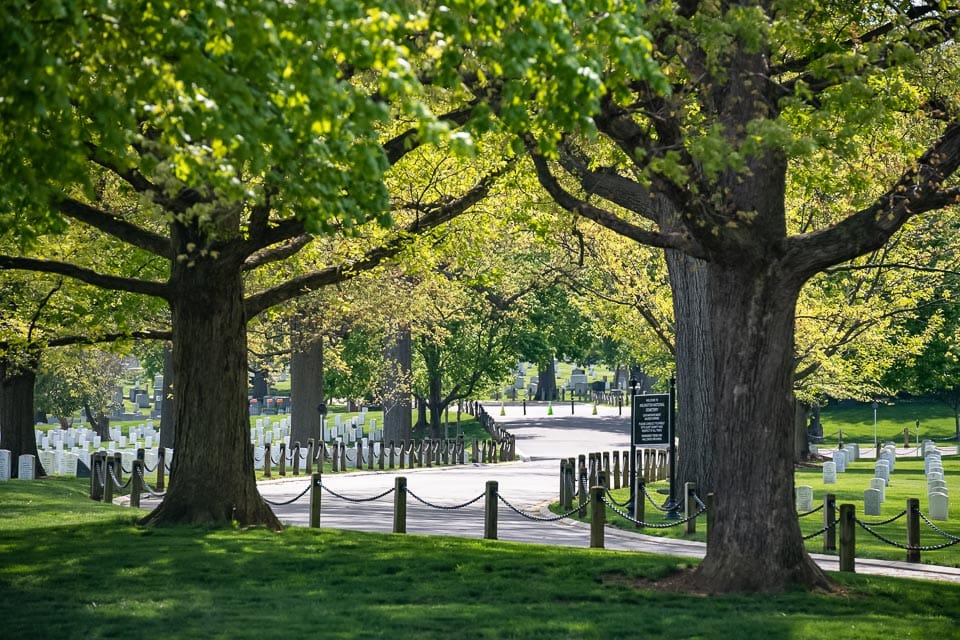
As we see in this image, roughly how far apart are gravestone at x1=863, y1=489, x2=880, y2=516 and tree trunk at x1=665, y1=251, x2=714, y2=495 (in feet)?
9.50

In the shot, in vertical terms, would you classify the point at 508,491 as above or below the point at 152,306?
below

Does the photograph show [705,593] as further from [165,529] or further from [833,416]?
[833,416]

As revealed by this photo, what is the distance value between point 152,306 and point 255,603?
10754 millimetres

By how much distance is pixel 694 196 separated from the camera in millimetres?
13273

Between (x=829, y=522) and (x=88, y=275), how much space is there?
11.2 metres

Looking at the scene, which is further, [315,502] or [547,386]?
[547,386]

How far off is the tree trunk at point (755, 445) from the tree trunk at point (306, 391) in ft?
87.8

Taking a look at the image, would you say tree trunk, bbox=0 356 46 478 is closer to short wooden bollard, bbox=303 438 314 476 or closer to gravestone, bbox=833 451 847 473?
short wooden bollard, bbox=303 438 314 476

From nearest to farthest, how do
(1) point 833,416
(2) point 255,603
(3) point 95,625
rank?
(3) point 95,625
(2) point 255,603
(1) point 833,416

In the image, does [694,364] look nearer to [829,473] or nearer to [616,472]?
[616,472]

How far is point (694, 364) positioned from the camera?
81.0 ft

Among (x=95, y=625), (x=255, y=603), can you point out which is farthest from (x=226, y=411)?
(x=95, y=625)

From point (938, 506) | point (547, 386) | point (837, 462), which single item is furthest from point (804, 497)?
point (547, 386)

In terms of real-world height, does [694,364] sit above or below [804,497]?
above
